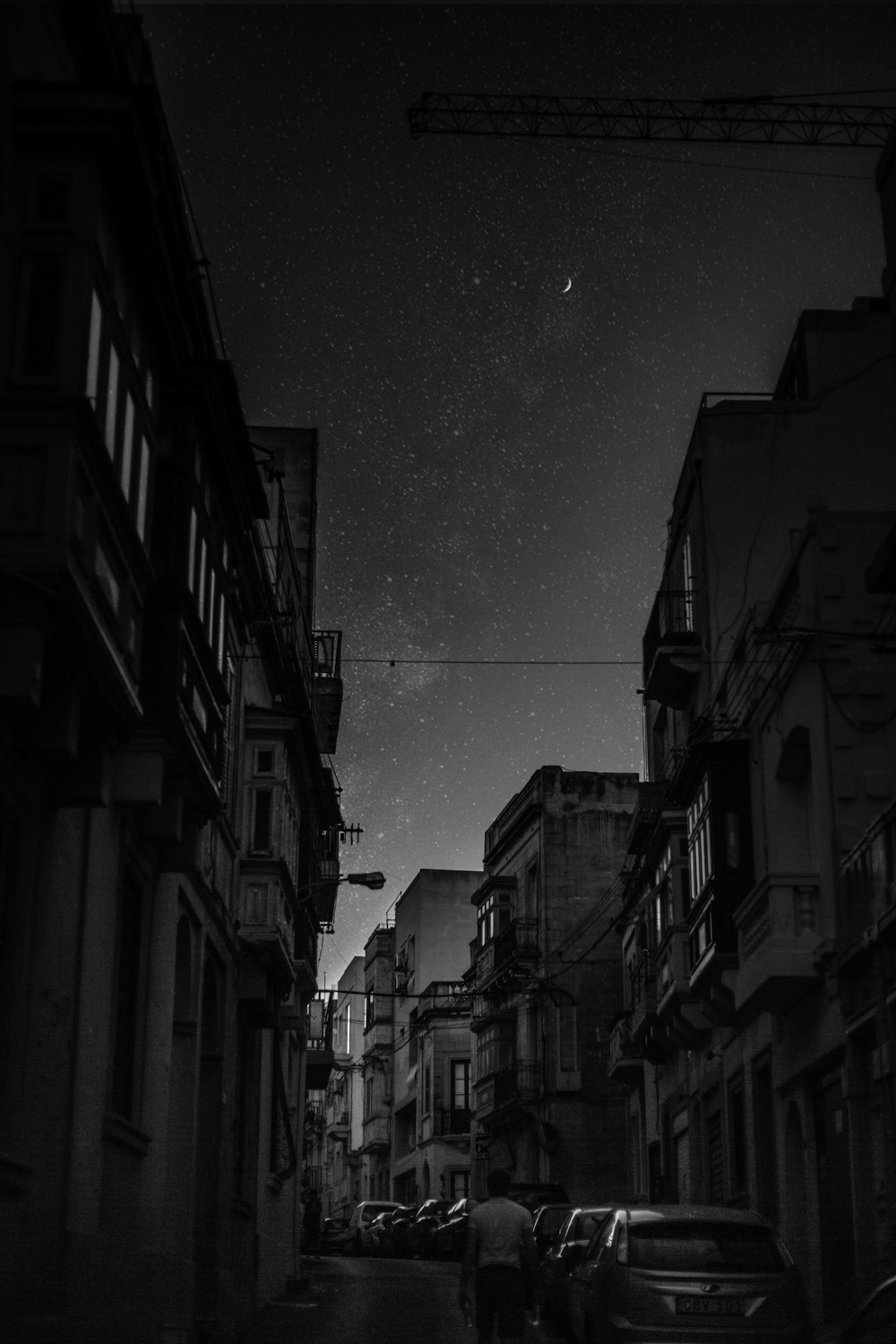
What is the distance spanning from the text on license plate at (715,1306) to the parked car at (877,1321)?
15.7ft

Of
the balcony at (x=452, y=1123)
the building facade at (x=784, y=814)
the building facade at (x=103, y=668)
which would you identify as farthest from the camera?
the balcony at (x=452, y=1123)

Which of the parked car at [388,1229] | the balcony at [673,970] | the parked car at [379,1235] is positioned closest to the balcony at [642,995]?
the balcony at [673,970]

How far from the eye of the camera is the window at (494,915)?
190 feet

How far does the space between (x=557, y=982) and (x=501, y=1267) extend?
4132 cm

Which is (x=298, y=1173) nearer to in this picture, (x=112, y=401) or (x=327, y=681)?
(x=327, y=681)

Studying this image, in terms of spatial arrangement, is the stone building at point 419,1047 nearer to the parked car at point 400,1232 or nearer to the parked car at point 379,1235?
the parked car at point 379,1235

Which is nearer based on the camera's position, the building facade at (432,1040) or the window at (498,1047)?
the window at (498,1047)

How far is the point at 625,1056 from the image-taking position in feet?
128

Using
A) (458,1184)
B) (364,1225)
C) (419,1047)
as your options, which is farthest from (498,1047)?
(419,1047)

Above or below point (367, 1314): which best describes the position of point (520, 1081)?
above

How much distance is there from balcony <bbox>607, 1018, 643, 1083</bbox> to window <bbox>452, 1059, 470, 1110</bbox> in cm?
2872

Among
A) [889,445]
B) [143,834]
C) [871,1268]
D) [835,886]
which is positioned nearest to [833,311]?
[889,445]

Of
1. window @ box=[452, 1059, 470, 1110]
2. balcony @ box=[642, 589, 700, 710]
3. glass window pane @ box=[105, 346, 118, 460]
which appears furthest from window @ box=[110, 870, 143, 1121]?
window @ box=[452, 1059, 470, 1110]

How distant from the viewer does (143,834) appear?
1483 centimetres
